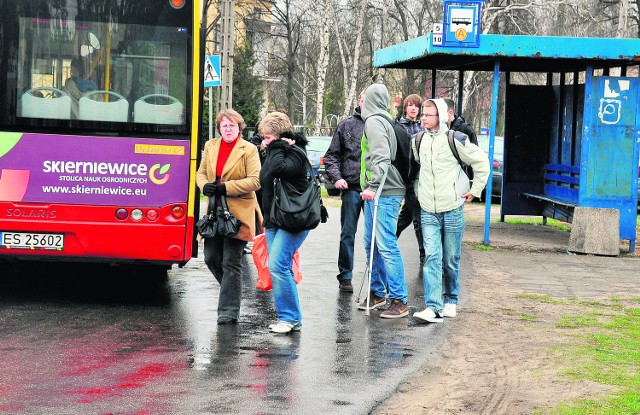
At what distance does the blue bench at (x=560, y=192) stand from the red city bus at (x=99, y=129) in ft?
25.4

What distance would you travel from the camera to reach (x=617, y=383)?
271 inches

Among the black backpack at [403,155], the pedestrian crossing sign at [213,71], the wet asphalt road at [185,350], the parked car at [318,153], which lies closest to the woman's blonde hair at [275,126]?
the black backpack at [403,155]

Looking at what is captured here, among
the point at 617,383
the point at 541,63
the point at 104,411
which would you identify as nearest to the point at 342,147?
the point at 617,383

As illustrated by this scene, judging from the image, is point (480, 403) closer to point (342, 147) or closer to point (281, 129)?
point (281, 129)

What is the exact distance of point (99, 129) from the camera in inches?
366

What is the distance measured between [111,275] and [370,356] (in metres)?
4.97

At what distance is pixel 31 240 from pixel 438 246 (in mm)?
3501

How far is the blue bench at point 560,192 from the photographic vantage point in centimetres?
1630

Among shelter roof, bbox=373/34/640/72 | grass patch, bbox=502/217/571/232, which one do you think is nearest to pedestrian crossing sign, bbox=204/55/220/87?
grass patch, bbox=502/217/571/232

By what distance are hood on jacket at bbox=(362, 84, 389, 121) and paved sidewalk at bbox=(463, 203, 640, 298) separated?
298 cm

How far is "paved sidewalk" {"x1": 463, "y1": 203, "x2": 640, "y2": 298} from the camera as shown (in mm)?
11508

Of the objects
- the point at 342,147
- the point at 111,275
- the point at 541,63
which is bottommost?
the point at 111,275

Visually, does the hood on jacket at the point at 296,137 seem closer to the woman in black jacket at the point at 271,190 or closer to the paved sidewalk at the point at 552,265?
the woman in black jacket at the point at 271,190

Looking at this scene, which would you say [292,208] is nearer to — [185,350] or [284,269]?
[284,269]
